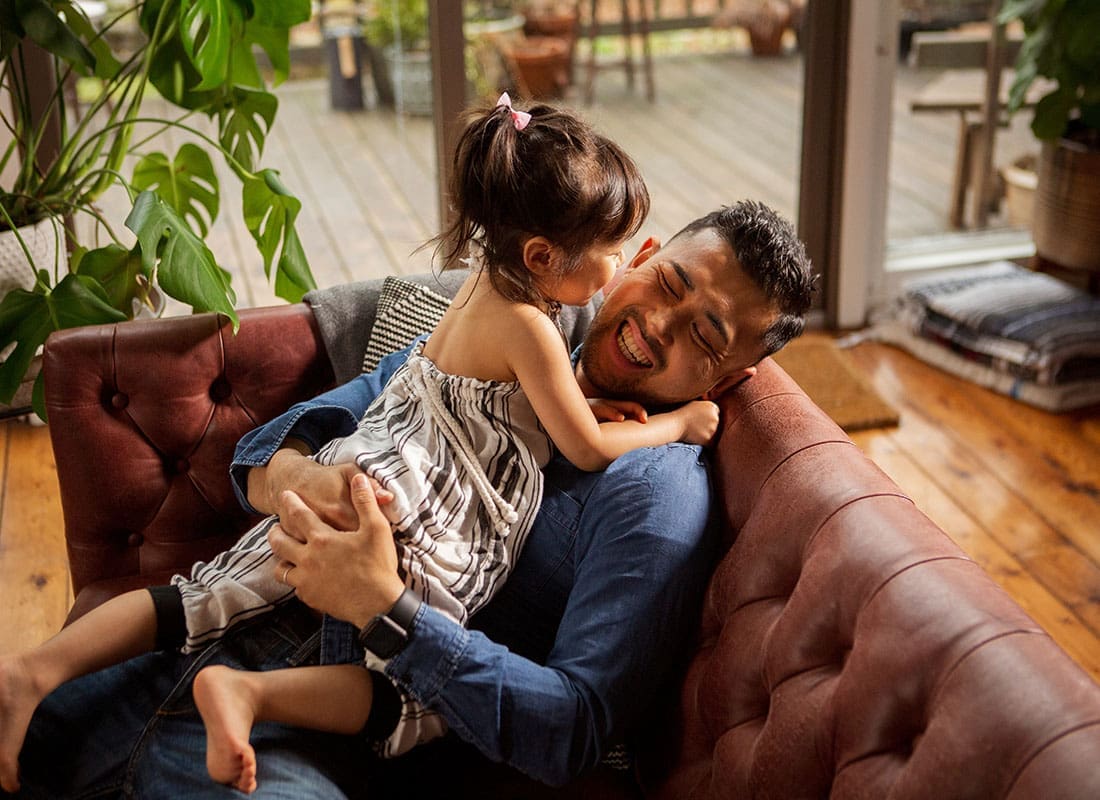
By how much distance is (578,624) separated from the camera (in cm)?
139

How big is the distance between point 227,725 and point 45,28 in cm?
141

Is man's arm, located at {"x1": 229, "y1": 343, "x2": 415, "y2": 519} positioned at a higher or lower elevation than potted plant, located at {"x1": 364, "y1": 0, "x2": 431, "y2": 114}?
lower

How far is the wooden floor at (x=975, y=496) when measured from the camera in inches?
98.3

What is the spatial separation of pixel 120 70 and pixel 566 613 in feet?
5.11

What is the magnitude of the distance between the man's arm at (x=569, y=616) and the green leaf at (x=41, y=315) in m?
0.71

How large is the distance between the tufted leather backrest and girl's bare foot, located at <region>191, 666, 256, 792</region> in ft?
1.63

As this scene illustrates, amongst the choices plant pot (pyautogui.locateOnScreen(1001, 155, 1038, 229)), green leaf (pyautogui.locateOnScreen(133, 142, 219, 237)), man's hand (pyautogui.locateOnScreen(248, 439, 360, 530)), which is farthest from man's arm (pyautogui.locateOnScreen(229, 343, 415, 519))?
plant pot (pyautogui.locateOnScreen(1001, 155, 1038, 229))

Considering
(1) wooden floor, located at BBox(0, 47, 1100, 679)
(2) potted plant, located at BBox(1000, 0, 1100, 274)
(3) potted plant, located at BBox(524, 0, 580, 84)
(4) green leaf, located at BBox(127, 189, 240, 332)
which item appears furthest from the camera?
(3) potted plant, located at BBox(524, 0, 580, 84)

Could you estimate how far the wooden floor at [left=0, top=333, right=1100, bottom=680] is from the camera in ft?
8.20

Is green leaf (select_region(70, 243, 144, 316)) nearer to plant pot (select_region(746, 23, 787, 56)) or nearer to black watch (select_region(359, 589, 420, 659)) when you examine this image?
black watch (select_region(359, 589, 420, 659))

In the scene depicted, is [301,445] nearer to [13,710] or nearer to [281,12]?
[13,710]

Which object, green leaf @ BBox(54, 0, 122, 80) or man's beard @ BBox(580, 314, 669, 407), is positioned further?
green leaf @ BBox(54, 0, 122, 80)

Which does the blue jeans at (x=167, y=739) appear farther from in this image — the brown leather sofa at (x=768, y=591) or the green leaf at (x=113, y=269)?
the green leaf at (x=113, y=269)

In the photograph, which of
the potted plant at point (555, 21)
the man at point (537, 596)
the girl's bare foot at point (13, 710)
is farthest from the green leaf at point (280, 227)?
the potted plant at point (555, 21)
